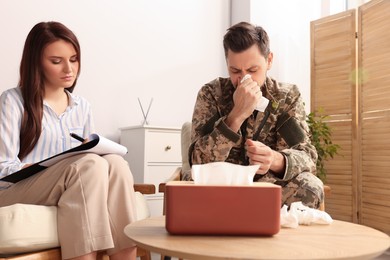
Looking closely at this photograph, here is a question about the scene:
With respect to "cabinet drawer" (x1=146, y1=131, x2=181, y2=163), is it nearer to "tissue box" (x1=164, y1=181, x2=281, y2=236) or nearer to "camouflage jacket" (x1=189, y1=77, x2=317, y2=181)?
"camouflage jacket" (x1=189, y1=77, x2=317, y2=181)

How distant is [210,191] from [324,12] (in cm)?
409

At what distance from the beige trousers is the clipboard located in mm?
20

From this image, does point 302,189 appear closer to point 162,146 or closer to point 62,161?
point 62,161

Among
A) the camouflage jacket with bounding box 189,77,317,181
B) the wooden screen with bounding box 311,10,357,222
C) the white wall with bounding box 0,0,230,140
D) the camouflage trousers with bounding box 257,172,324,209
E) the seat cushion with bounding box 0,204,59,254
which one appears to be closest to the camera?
the seat cushion with bounding box 0,204,59,254

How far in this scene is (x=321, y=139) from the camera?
13.5ft

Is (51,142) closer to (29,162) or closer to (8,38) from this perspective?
(29,162)

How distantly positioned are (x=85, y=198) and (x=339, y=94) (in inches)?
120

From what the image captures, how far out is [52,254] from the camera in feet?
4.90

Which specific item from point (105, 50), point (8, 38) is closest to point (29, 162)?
point (8, 38)

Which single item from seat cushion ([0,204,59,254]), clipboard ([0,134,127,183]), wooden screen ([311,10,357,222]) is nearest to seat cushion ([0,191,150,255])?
seat cushion ([0,204,59,254])

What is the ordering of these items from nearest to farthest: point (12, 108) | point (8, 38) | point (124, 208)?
point (124, 208)
point (12, 108)
point (8, 38)

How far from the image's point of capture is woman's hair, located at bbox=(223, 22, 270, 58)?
184cm

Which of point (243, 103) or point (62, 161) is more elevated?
point (243, 103)

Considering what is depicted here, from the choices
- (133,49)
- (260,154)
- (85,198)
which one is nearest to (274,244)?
(260,154)
